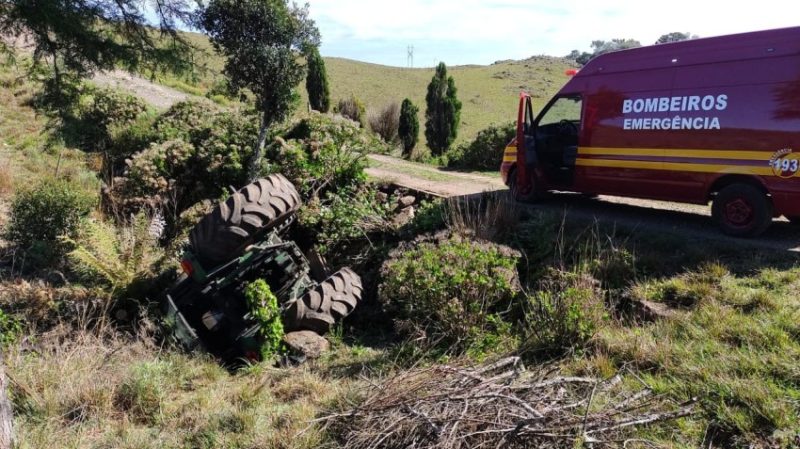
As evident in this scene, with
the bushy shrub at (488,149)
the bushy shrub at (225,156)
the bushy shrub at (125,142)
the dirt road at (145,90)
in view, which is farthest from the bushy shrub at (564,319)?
the dirt road at (145,90)

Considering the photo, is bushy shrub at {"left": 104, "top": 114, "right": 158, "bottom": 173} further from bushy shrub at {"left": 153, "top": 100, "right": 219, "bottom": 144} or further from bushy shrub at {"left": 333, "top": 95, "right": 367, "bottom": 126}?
bushy shrub at {"left": 333, "top": 95, "right": 367, "bottom": 126}

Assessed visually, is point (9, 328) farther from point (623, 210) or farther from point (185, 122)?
point (623, 210)

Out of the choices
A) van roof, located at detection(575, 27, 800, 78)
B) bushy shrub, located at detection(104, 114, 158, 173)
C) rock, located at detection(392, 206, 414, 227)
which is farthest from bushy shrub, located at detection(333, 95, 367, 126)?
van roof, located at detection(575, 27, 800, 78)

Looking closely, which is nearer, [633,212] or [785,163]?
[785,163]

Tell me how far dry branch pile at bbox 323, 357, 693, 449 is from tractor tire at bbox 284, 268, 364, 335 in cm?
264

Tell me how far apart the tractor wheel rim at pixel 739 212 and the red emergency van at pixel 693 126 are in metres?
0.01

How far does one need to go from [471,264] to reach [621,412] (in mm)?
2499

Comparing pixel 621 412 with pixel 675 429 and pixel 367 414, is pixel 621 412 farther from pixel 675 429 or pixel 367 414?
pixel 367 414

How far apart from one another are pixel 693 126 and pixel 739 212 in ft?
3.95

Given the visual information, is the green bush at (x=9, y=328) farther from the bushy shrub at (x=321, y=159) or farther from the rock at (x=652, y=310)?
the rock at (x=652, y=310)

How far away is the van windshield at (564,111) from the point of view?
27.1ft

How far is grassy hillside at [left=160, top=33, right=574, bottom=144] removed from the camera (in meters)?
45.0

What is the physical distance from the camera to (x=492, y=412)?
3518mm

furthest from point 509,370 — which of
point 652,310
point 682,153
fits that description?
point 682,153
